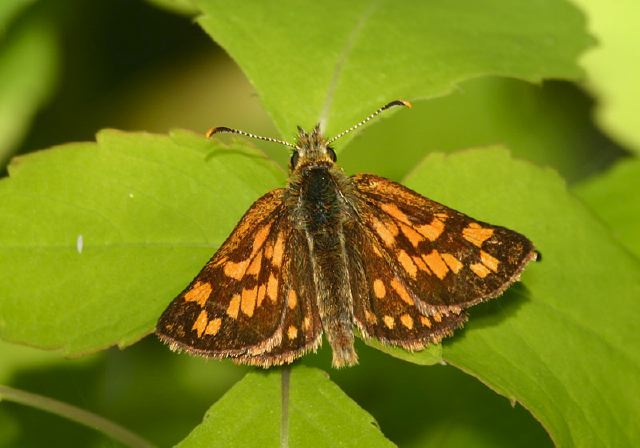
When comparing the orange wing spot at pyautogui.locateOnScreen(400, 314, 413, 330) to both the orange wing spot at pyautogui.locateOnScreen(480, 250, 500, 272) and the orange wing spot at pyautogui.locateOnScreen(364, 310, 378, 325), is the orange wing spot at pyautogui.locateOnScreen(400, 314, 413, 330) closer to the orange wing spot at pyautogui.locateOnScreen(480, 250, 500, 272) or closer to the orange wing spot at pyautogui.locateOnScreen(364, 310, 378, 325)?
the orange wing spot at pyautogui.locateOnScreen(364, 310, 378, 325)

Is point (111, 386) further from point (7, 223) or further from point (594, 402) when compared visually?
point (594, 402)

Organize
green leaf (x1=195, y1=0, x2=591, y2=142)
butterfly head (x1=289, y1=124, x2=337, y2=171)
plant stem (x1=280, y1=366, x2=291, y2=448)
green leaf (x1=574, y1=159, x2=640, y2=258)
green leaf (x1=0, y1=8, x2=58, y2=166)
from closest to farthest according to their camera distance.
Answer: plant stem (x1=280, y1=366, x2=291, y2=448)
butterfly head (x1=289, y1=124, x2=337, y2=171)
green leaf (x1=195, y1=0, x2=591, y2=142)
green leaf (x1=574, y1=159, x2=640, y2=258)
green leaf (x1=0, y1=8, x2=58, y2=166)

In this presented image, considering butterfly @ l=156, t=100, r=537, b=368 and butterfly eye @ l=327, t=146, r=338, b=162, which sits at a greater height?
butterfly eye @ l=327, t=146, r=338, b=162

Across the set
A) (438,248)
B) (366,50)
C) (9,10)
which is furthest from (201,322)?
(9,10)

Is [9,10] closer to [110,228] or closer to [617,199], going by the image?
[110,228]

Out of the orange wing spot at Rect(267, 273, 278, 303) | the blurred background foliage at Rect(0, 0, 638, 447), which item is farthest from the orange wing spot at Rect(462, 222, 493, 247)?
the blurred background foliage at Rect(0, 0, 638, 447)

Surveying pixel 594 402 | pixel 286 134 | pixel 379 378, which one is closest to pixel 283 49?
pixel 286 134
